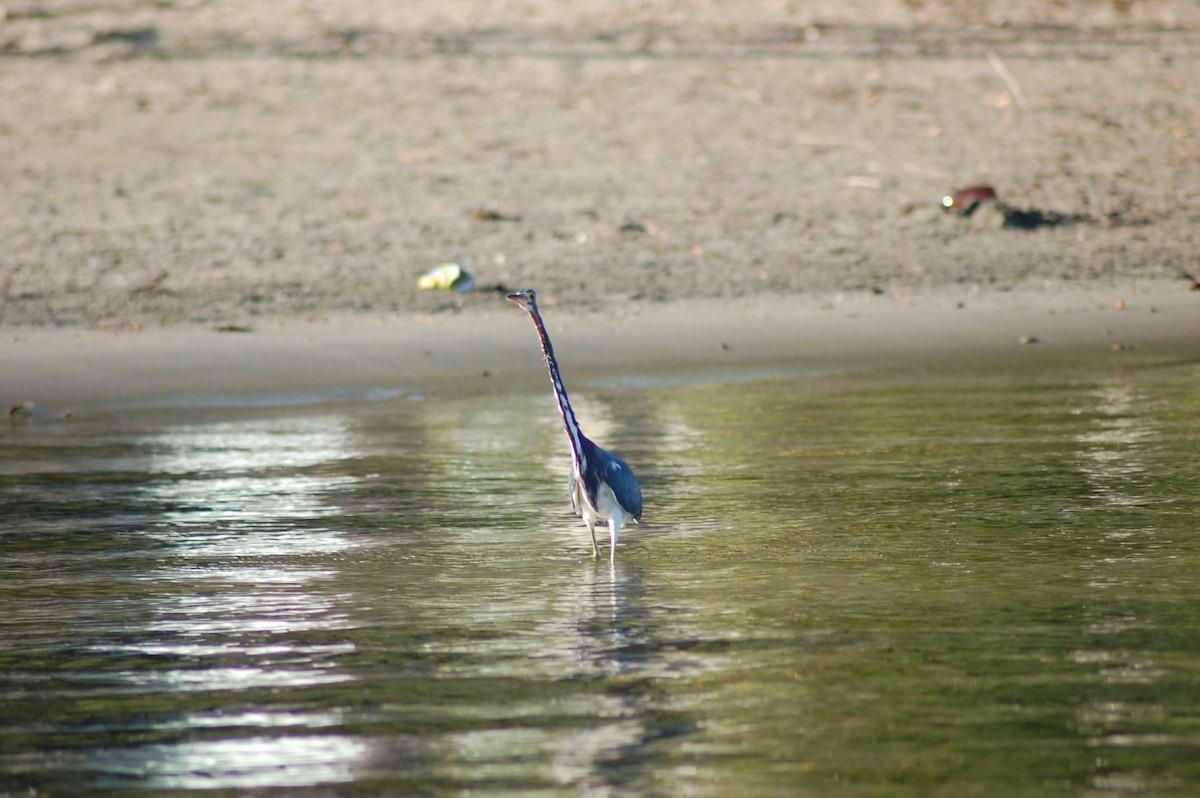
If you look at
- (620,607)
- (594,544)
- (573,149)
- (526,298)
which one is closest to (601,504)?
(594,544)

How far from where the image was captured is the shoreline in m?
10.4

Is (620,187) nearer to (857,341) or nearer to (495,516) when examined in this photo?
(857,341)

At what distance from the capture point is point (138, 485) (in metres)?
7.79

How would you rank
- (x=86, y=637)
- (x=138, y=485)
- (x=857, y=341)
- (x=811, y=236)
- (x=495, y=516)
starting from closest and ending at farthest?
(x=86, y=637)
(x=495, y=516)
(x=138, y=485)
(x=857, y=341)
(x=811, y=236)

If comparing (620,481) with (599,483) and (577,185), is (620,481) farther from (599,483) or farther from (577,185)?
(577,185)

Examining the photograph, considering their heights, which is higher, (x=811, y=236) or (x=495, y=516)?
(x=811, y=236)

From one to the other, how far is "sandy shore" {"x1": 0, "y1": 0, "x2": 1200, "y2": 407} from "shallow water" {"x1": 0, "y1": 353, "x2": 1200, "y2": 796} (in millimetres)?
2216

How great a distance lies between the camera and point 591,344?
11.2m

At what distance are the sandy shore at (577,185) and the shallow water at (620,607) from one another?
87.2 inches

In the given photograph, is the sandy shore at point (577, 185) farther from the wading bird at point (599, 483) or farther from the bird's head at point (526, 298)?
the wading bird at point (599, 483)

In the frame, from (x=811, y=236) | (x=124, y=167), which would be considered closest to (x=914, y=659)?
(x=811, y=236)

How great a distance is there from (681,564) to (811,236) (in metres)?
7.92

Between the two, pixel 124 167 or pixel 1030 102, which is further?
pixel 1030 102

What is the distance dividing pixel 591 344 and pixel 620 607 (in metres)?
5.83
